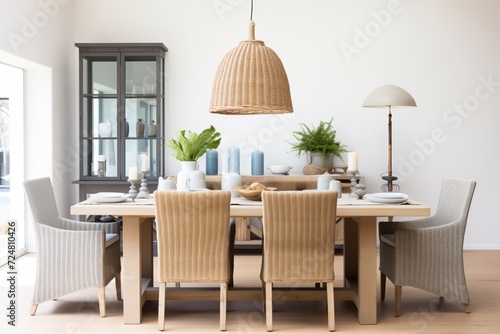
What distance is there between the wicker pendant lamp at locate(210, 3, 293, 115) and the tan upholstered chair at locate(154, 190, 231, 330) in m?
0.52

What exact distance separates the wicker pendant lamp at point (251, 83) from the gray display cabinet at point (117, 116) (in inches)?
104

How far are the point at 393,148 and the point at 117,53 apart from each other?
2982 millimetres

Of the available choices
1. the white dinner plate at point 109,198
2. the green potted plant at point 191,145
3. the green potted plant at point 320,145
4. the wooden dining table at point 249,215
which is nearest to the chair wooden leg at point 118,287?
the wooden dining table at point 249,215

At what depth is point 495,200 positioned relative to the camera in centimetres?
610

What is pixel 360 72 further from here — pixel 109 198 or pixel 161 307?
pixel 161 307

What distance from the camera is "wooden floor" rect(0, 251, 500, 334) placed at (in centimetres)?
354

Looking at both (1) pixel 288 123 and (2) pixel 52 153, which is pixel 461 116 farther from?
(2) pixel 52 153

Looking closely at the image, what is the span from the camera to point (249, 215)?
11.5 ft

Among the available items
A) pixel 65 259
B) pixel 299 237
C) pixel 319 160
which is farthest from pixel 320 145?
pixel 65 259

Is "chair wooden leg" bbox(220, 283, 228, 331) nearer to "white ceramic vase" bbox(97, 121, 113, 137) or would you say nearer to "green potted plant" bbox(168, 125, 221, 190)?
"green potted plant" bbox(168, 125, 221, 190)

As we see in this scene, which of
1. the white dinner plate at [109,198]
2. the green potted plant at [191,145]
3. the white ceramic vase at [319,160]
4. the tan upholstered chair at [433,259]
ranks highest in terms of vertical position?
the green potted plant at [191,145]

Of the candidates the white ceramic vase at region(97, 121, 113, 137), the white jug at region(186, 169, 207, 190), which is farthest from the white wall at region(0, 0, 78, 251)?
the white jug at region(186, 169, 207, 190)

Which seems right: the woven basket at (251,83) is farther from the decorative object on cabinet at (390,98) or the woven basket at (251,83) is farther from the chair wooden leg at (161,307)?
the decorative object on cabinet at (390,98)

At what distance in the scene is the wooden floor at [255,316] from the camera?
354cm
